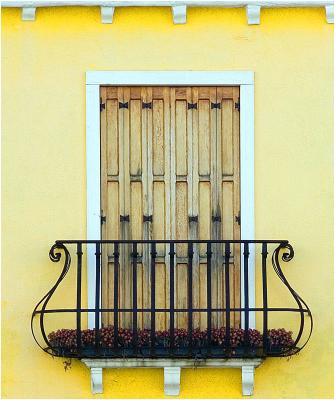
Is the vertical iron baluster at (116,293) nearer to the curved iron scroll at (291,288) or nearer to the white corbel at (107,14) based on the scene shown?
the curved iron scroll at (291,288)

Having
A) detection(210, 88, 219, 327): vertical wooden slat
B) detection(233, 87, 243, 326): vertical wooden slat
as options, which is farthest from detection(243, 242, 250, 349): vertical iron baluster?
detection(210, 88, 219, 327): vertical wooden slat

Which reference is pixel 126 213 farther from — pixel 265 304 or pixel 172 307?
pixel 265 304

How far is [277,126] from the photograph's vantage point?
1698 cm

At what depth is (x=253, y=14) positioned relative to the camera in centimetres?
1697

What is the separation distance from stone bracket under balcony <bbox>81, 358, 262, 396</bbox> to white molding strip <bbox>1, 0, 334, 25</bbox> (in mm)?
3314

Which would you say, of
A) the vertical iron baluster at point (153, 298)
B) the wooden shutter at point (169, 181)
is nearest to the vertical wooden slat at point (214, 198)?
the wooden shutter at point (169, 181)

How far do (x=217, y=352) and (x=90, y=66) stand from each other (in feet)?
10.0

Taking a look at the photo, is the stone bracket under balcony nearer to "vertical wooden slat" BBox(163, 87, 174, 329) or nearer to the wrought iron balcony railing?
the wrought iron balcony railing

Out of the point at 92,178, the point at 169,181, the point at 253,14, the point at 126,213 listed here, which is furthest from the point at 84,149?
the point at 253,14

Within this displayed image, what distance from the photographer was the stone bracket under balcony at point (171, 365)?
16.5 m

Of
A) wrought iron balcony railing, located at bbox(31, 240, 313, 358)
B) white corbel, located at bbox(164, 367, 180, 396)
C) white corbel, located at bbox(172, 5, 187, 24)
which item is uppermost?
white corbel, located at bbox(172, 5, 187, 24)

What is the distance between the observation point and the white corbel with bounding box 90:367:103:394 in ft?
54.3

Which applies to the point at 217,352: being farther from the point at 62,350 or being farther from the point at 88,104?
the point at 88,104

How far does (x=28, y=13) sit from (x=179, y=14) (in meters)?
1.48
